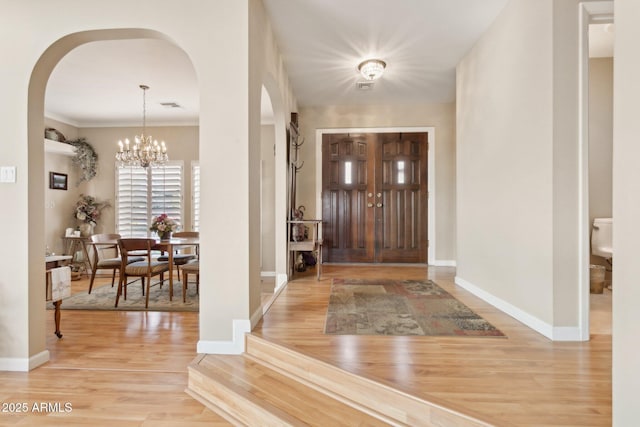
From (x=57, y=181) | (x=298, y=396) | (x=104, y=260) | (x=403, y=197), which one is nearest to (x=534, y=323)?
(x=298, y=396)

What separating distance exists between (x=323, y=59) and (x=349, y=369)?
11.8ft

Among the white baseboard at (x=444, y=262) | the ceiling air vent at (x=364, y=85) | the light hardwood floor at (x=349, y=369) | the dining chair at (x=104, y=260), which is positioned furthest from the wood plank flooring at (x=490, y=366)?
the ceiling air vent at (x=364, y=85)

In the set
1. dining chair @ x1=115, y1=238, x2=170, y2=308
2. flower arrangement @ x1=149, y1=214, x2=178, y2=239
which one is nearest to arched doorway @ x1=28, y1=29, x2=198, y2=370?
dining chair @ x1=115, y1=238, x2=170, y2=308

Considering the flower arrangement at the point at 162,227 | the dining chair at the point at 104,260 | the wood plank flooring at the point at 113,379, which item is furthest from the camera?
the flower arrangement at the point at 162,227

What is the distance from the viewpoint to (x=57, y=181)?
596 centimetres

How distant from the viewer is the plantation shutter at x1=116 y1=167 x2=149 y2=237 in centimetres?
644

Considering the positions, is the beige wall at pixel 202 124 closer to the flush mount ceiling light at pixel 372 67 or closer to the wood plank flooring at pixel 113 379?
the wood plank flooring at pixel 113 379

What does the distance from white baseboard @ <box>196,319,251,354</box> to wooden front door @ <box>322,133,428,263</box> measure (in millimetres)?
3614

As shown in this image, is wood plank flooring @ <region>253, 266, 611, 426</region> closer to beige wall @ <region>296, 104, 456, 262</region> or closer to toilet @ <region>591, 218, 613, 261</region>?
toilet @ <region>591, 218, 613, 261</region>

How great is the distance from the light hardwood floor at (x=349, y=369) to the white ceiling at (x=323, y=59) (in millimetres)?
2853

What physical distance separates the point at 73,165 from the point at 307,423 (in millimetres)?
6767

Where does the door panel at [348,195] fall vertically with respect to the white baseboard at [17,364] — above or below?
above

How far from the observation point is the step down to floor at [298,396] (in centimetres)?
169

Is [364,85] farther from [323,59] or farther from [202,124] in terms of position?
[202,124]
